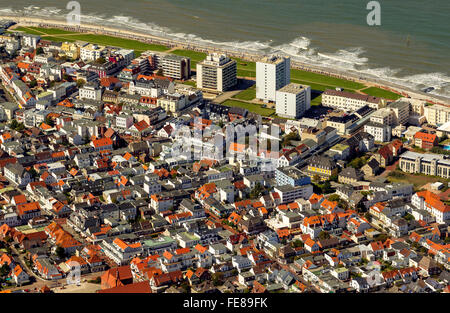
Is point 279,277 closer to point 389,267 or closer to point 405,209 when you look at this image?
point 389,267

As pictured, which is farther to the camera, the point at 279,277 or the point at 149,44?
the point at 149,44

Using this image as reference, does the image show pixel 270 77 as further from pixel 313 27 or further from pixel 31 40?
pixel 31 40

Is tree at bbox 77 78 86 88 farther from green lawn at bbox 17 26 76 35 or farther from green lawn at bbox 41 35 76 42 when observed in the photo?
green lawn at bbox 17 26 76 35

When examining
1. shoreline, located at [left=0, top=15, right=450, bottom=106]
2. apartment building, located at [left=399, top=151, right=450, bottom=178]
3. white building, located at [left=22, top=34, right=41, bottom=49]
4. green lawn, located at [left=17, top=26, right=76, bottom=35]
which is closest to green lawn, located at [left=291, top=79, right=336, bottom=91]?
shoreline, located at [left=0, top=15, right=450, bottom=106]

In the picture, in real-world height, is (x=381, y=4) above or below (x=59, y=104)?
above

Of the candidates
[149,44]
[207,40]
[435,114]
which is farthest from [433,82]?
[149,44]
